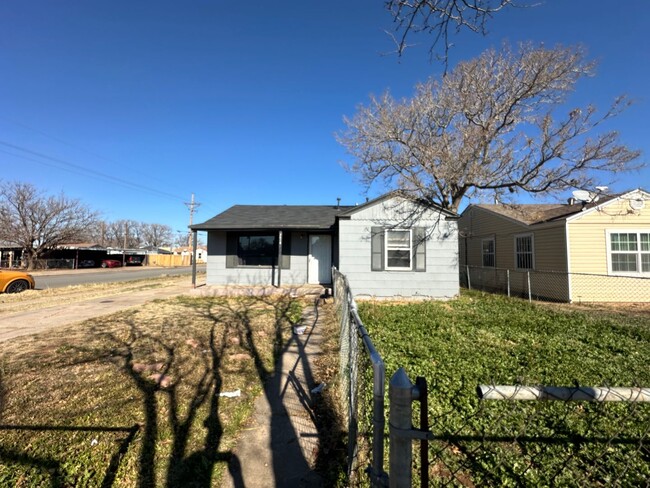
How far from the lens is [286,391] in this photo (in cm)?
400

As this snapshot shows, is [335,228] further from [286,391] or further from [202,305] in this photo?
[286,391]

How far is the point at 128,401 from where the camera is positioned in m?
3.61

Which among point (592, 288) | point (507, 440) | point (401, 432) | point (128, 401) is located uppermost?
point (401, 432)

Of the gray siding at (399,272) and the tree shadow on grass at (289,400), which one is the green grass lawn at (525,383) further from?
the gray siding at (399,272)

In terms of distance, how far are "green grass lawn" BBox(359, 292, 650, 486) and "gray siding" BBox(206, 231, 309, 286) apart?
611 centimetres

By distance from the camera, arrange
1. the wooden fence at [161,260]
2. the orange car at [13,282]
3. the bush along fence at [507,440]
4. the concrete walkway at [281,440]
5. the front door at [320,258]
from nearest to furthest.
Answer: the bush along fence at [507,440], the concrete walkway at [281,440], the orange car at [13,282], the front door at [320,258], the wooden fence at [161,260]

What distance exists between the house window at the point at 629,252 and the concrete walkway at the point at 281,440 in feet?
41.3

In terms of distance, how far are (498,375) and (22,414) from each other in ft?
17.9

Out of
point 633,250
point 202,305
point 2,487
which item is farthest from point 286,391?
point 633,250

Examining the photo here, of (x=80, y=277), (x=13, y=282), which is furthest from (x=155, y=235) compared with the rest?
(x=13, y=282)

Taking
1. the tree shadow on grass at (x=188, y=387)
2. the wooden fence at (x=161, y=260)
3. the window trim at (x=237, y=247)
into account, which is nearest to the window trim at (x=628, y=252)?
the tree shadow on grass at (x=188, y=387)

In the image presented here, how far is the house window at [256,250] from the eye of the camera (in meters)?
14.2

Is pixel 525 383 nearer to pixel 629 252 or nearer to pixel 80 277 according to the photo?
pixel 629 252

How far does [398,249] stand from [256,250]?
6.33m
